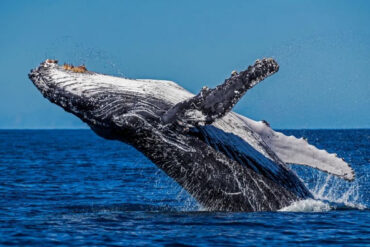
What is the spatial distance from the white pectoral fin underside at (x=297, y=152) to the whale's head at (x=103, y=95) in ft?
5.16

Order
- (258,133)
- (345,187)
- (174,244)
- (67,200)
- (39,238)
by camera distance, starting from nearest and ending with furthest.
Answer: (174,244) → (39,238) → (258,133) → (67,200) → (345,187)

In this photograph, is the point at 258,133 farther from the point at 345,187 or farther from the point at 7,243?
→ the point at 345,187

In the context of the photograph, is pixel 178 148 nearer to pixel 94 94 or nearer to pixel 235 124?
pixel 235 124

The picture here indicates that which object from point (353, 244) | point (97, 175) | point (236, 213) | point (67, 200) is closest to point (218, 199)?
point (236, 213)

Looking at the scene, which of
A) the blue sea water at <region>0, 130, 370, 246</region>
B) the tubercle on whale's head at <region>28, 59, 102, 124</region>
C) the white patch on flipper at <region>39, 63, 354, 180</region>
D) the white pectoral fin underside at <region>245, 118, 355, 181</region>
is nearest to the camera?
Answer: the blue sea water at <region>0, 130, 370, 246</region>

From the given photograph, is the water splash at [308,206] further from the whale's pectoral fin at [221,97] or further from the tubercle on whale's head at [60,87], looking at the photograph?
the tubercle on whale's head at [60,87]

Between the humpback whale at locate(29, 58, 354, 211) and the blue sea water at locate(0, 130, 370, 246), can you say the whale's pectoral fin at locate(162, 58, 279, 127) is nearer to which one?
the humpback whale at locate(29, 58, 354, 211)

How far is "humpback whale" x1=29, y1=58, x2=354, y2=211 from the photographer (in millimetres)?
11523

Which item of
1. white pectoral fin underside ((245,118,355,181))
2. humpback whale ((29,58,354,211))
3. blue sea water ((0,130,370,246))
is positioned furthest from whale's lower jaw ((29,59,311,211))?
white pectoral fin underside ((245,118,355,181))

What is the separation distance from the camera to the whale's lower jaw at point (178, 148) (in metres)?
11.5

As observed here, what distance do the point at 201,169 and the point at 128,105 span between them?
1626mm

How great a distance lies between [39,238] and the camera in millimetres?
10547

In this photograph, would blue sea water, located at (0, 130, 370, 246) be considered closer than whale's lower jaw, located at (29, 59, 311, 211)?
Yes

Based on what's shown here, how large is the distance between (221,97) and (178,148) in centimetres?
137
